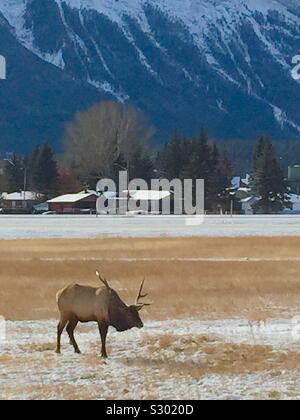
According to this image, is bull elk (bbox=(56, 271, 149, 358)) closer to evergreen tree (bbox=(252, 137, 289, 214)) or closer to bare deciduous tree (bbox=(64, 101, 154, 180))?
evergreen tree (bbox=(252, 137, 289, 214))

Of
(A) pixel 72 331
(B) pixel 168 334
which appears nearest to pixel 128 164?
(B) pixel 168 334

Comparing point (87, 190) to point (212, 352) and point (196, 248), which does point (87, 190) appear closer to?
point (196, 248)

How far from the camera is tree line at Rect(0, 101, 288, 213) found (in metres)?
123

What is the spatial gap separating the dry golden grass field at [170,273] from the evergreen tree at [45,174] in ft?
271

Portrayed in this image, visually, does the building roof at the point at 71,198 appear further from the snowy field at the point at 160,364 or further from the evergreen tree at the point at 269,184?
the snowy field at the point at 160,364

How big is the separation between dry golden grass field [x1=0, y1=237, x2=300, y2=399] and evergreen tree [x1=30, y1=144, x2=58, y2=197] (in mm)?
94705

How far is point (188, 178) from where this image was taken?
127812 mm

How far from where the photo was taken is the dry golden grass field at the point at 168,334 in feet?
41.0

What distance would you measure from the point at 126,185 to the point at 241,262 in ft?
321

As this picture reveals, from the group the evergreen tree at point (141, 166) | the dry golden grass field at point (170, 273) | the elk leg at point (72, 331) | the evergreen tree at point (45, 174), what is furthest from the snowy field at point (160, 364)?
the evergreen tree at point (141, 166)

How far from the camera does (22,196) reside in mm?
136125

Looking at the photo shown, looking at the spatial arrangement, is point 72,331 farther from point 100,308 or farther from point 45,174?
point 45,174

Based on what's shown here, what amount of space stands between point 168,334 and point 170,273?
12.6 metres
